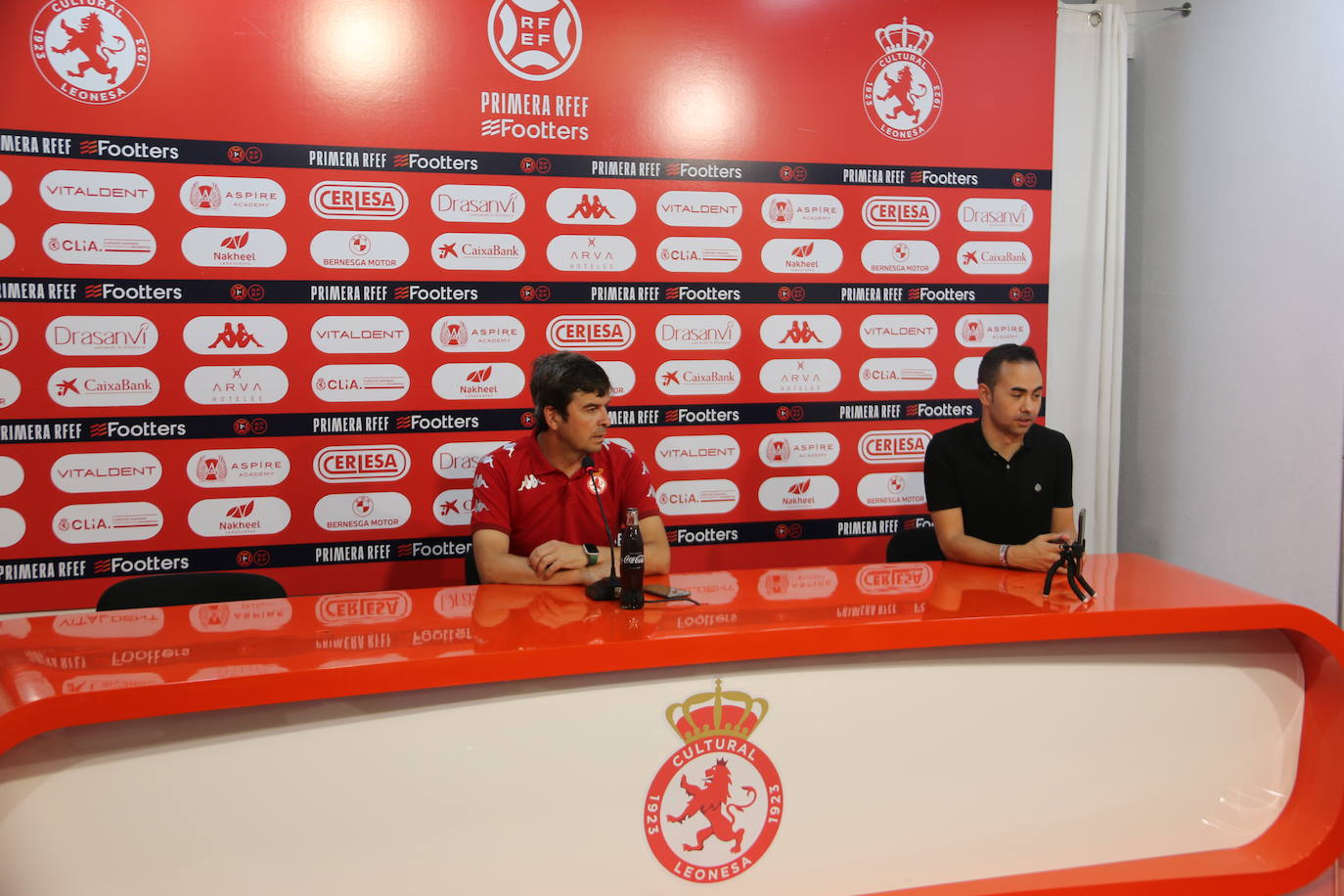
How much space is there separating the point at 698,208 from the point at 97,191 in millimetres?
2010

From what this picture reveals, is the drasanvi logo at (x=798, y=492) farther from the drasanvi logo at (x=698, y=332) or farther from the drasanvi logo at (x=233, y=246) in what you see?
the drasanvi logo at (x=233, y=246)

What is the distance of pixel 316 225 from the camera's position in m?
3.41

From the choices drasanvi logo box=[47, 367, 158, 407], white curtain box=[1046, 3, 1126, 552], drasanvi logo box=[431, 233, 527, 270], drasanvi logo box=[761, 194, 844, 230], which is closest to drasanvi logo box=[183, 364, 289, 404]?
drasanvi logo box=[47, 367, 158, 407]

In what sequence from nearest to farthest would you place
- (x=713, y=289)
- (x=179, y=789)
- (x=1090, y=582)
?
(x=179, y=789) → (x=1090, y=582) → (x=713, y=289)

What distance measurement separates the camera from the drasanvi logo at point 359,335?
3449mm

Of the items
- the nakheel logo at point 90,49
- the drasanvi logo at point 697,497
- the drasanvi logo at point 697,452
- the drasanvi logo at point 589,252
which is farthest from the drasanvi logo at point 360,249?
the drasanvi logo at point 697,497

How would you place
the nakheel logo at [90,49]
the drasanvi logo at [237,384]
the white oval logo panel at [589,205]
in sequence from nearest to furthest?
1. the nakheel logo at [90,49]
2. the drasanvi logo at [237,384]
3. the white oval logo panel at [589,205]

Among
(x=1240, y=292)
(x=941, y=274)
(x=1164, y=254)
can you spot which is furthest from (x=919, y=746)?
(x=1164, y=254)

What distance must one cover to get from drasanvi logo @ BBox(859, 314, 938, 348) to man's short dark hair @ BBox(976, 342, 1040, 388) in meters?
0.91

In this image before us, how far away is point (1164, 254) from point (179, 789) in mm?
4142

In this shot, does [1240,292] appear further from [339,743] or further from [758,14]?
[339,743]

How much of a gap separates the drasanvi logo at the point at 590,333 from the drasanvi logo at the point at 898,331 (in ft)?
3.12

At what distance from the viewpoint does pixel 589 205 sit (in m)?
3.65

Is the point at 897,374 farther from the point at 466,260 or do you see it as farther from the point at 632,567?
the point at 632,567
